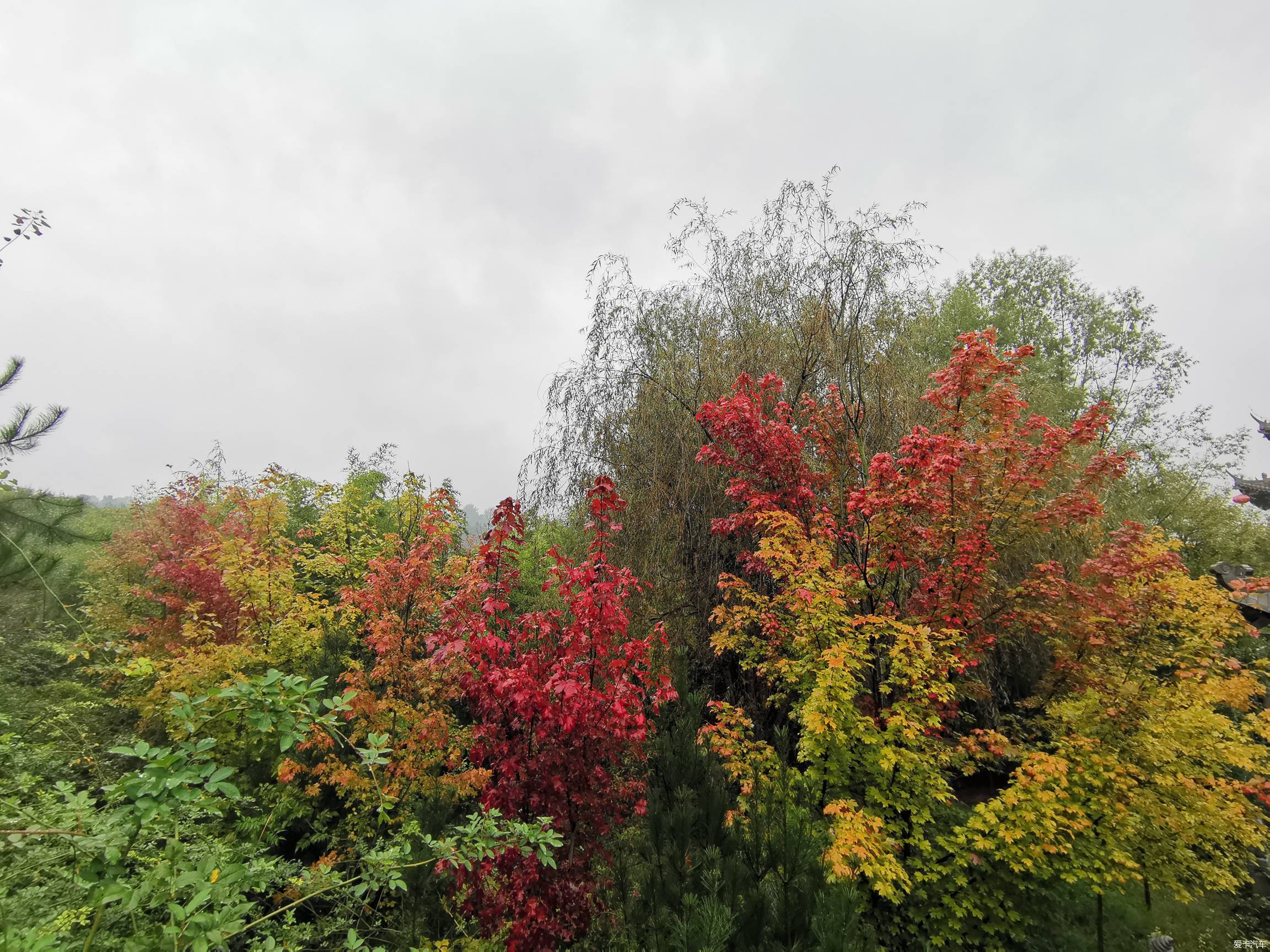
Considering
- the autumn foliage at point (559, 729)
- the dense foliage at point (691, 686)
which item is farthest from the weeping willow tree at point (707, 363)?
the autumn foliage at point (559, 729)

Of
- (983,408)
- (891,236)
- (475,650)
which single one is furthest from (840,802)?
(891,236)

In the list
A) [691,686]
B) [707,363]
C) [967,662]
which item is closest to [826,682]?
[967,662]

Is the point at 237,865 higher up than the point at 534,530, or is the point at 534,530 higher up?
the point at 534,530

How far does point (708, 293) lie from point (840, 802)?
6509 mm

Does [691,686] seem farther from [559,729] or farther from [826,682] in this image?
[559,729]

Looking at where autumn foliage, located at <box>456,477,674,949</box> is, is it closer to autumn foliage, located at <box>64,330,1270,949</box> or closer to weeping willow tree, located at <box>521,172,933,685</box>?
autumn foliage, located at <box>64,330,1270,949</box>

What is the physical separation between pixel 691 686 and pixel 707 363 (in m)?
4.16

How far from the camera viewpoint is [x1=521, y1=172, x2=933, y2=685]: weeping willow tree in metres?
6.38

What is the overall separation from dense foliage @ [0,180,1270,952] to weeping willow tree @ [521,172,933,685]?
53 mm

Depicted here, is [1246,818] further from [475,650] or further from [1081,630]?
[475,650]

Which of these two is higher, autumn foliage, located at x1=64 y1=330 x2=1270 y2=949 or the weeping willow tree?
the weeping willow tree

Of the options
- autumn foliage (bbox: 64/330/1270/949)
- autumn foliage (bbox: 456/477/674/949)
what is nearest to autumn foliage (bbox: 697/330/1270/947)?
autumn foliage (bbox: 64/330/1270/949)

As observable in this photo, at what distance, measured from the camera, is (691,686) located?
6090 mm

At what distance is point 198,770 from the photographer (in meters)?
1.31
